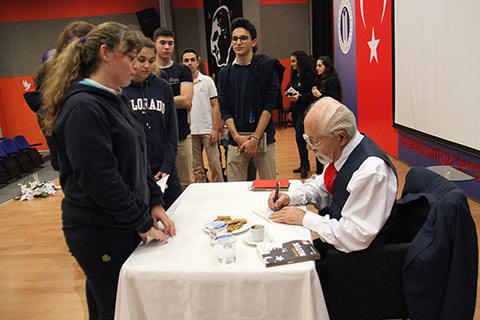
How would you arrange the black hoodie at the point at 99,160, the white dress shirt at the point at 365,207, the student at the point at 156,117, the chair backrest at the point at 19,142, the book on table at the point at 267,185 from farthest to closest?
the chair backrest at the point at 19,142
the student at the point at 156,117
the book on table at the point at 267,185
the white dress shirt at the point at 365,207
the black hoodie at the point at 99,160

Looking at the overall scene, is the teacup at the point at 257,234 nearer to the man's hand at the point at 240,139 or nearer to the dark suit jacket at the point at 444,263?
the dark suit jacket at the point at 444,263

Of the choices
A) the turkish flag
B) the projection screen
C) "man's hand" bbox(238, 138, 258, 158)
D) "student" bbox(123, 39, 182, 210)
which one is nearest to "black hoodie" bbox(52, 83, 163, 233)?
"student" bbox(123, 39, 182, 210)

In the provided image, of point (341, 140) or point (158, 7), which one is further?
point (158, 7)

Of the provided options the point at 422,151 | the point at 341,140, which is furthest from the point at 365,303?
the point at 422,151

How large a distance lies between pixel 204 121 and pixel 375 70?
10.7 ft

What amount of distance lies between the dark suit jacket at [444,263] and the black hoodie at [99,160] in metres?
1.00

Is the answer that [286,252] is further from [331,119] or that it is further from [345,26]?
[345,26]

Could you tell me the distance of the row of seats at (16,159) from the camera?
605cm

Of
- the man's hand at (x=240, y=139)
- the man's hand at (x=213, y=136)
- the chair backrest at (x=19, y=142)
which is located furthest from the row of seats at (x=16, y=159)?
the man's hand at (x=240, y=139)

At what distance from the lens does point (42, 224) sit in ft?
13.5

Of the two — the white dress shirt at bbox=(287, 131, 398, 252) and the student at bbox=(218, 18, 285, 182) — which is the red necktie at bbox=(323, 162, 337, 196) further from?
the student at bbox=(218, 18, 285, 182)

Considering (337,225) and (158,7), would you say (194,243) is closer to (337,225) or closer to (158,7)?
(337,225)

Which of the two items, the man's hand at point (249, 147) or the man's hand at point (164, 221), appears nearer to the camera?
the man's hand at point (164, 221)

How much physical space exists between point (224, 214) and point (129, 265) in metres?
0.56
